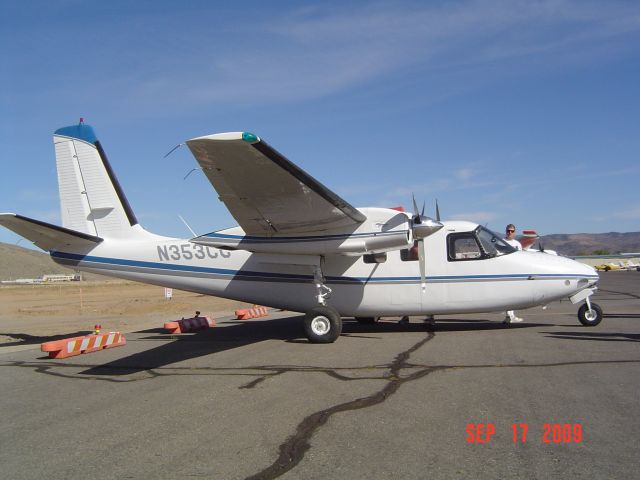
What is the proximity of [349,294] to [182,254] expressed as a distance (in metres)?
4.59

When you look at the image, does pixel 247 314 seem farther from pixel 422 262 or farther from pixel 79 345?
pixel 422 262

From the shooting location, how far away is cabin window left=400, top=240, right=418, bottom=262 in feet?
43.8

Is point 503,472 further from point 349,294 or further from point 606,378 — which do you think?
point 349,294

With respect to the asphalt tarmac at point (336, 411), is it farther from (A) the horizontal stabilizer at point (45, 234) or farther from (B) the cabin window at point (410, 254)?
(A) the horizontal stabilizer at point (45, 234)

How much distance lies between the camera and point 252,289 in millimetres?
14023

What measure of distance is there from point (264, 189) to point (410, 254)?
451cm

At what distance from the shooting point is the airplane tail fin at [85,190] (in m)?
14.7

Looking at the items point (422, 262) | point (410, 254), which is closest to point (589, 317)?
point (422, 262)

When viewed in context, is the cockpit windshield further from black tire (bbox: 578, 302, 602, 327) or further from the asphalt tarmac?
the asphalt tarmac

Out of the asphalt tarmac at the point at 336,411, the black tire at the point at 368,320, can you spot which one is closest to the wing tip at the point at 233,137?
the asphalt tarmac at the point at 336,411

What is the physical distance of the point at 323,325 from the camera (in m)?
12.2

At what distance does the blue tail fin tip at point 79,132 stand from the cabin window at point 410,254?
29.6 feet

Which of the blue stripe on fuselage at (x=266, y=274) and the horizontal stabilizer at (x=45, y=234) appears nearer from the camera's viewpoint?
the horizontal stabilizer at (x=45, y=234)

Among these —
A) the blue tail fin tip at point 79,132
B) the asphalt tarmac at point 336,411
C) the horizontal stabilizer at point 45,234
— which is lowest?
the asphalt tarmac at point 336,411
